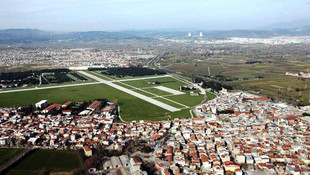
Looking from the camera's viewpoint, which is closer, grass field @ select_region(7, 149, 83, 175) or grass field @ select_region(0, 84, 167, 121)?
grass field @ select_region(7, 149, 83, 175)

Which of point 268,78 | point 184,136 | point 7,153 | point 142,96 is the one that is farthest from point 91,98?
point 268,78

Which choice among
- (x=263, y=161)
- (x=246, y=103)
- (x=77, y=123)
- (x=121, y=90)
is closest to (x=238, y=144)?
(x=263, y=161)

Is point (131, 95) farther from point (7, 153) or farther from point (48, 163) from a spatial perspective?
point (48, 163)

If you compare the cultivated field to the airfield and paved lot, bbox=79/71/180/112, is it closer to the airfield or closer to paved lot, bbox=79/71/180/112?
the airfield

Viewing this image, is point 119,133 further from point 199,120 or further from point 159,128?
point 199,120

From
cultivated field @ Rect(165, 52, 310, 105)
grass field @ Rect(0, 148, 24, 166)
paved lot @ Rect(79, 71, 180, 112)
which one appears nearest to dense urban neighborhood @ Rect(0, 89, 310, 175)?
grass field @ Rect(0, 148, 24, 166)

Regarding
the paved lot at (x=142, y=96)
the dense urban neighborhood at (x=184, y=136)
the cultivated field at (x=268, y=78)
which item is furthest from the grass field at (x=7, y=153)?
the cultivated field at (x=268, y=78)
